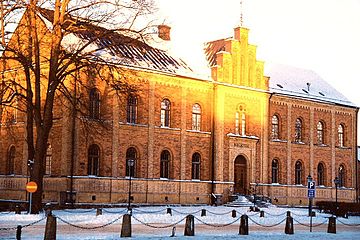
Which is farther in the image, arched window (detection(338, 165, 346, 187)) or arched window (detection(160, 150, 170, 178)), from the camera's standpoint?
arched window (detection(338, 165, 346, 187))

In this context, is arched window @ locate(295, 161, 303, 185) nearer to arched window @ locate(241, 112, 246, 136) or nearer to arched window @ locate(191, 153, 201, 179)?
arched window @ locate(241, 112, 246, 136)

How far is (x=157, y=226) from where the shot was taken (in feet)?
102

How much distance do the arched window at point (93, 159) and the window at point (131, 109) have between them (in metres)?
3.35

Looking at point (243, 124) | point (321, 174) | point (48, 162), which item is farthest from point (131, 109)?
point (321, 174)

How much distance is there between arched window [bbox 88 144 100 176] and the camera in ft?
147

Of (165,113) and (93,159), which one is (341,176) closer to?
(165,113)

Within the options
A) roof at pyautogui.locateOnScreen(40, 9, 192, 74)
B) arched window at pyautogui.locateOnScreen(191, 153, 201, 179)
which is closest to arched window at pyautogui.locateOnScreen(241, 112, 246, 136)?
arched window at pyautogui.locateOnScreen(191, 153, 201, 179)

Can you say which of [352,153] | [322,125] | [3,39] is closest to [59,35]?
[3,39]

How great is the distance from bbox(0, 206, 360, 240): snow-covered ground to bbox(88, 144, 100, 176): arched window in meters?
4.06

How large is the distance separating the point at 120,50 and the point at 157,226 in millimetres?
20025

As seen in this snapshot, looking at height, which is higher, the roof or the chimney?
the chimney

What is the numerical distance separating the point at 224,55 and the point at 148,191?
12.5 m

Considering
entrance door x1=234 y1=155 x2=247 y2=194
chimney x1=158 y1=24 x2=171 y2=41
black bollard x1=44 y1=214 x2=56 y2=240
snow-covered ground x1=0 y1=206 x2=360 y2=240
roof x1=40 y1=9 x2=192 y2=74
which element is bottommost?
snow-covered ground x1=0 y1=206 x2=360 y2=240

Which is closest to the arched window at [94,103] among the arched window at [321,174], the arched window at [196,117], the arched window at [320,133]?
the arched window at [196,117]
